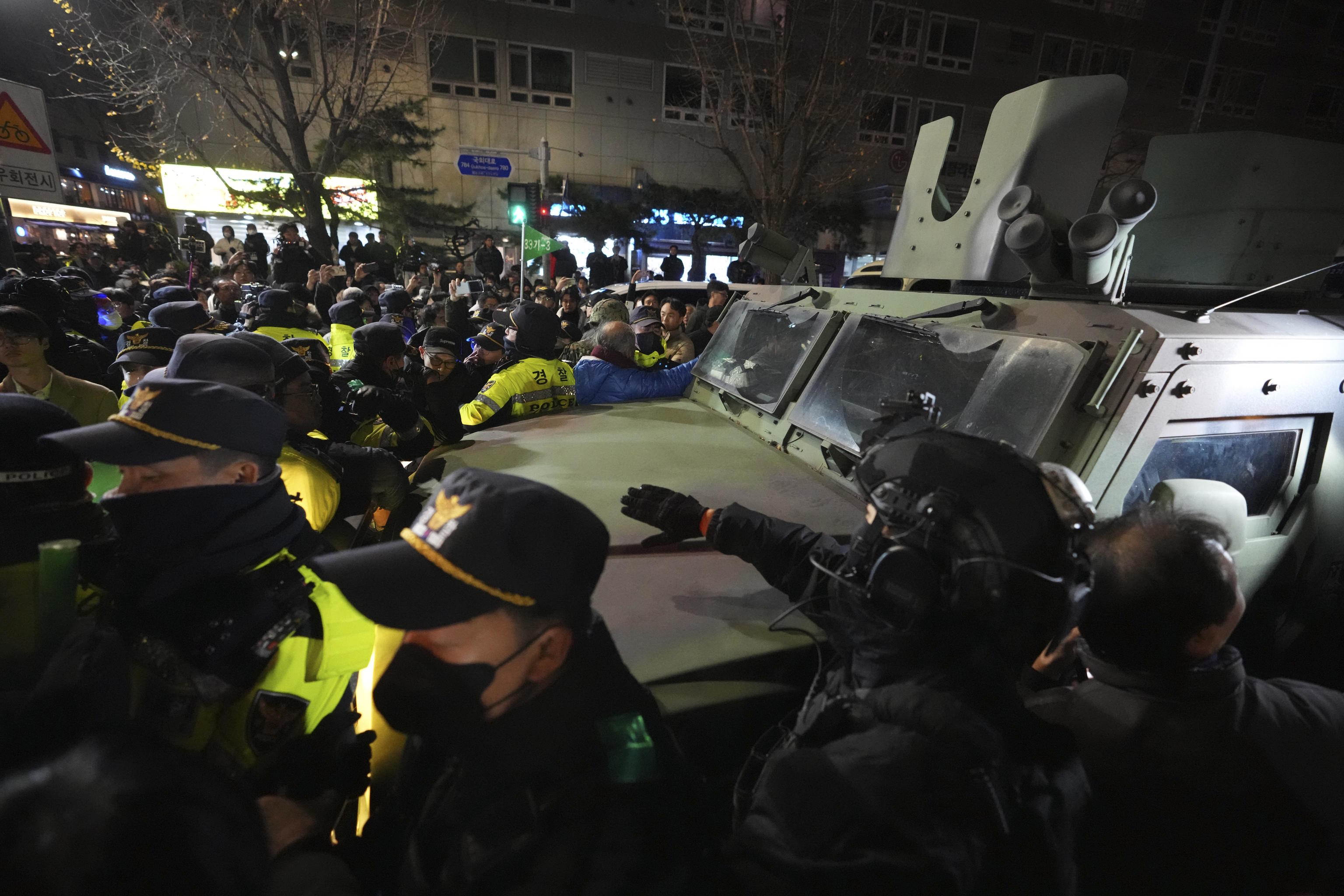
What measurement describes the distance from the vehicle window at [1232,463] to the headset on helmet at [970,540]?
1.22 m

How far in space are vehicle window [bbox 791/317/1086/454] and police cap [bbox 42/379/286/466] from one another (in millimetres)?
2067

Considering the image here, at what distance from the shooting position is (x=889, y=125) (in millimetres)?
19578

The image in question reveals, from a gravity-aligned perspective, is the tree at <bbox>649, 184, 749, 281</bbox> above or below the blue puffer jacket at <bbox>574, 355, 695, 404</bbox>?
above

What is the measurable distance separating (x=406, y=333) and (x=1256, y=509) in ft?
25.4

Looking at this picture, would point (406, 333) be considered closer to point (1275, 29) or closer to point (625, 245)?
point (625, 245)

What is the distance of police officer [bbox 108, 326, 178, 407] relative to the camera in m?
3.62

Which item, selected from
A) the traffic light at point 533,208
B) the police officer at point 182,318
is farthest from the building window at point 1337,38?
the police officer at point 182,318

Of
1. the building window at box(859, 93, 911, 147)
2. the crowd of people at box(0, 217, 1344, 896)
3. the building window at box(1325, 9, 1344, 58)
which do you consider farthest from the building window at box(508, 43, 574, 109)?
the building window at box(1325, 9, 1344, 58)

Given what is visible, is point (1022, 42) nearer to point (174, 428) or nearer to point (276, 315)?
point (276, 315)

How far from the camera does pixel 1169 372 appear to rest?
2.12 metres

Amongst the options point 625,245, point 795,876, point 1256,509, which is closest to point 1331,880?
point 795,876

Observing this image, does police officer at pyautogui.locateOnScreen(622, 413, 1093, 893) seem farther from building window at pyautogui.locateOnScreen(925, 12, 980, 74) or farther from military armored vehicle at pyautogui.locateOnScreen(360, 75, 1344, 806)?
building window at pyautogui.locateOnScreen(925, 12, 980, 74)

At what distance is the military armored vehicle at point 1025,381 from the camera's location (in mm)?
2021

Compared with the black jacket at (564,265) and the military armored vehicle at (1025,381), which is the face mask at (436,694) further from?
the black jacket at (564,265)
